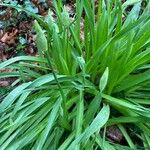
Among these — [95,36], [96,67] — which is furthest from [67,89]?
[95,36]

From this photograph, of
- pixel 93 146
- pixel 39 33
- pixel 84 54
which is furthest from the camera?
pixel 84 54

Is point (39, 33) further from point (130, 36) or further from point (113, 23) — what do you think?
point (113, 23)

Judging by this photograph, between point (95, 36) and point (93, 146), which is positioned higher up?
point (95, 36)

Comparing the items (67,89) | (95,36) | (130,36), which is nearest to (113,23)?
(95,36)

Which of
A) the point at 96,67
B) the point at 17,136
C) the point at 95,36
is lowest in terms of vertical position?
the point at 17,136

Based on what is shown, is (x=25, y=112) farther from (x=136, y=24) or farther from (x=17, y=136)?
(x=136, y=24)

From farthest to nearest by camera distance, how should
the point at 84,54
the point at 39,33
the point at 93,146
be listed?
1. the point at 84,54
2. the point at 93,146
3. the point at 39,33

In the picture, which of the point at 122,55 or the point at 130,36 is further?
the point at 122,55
